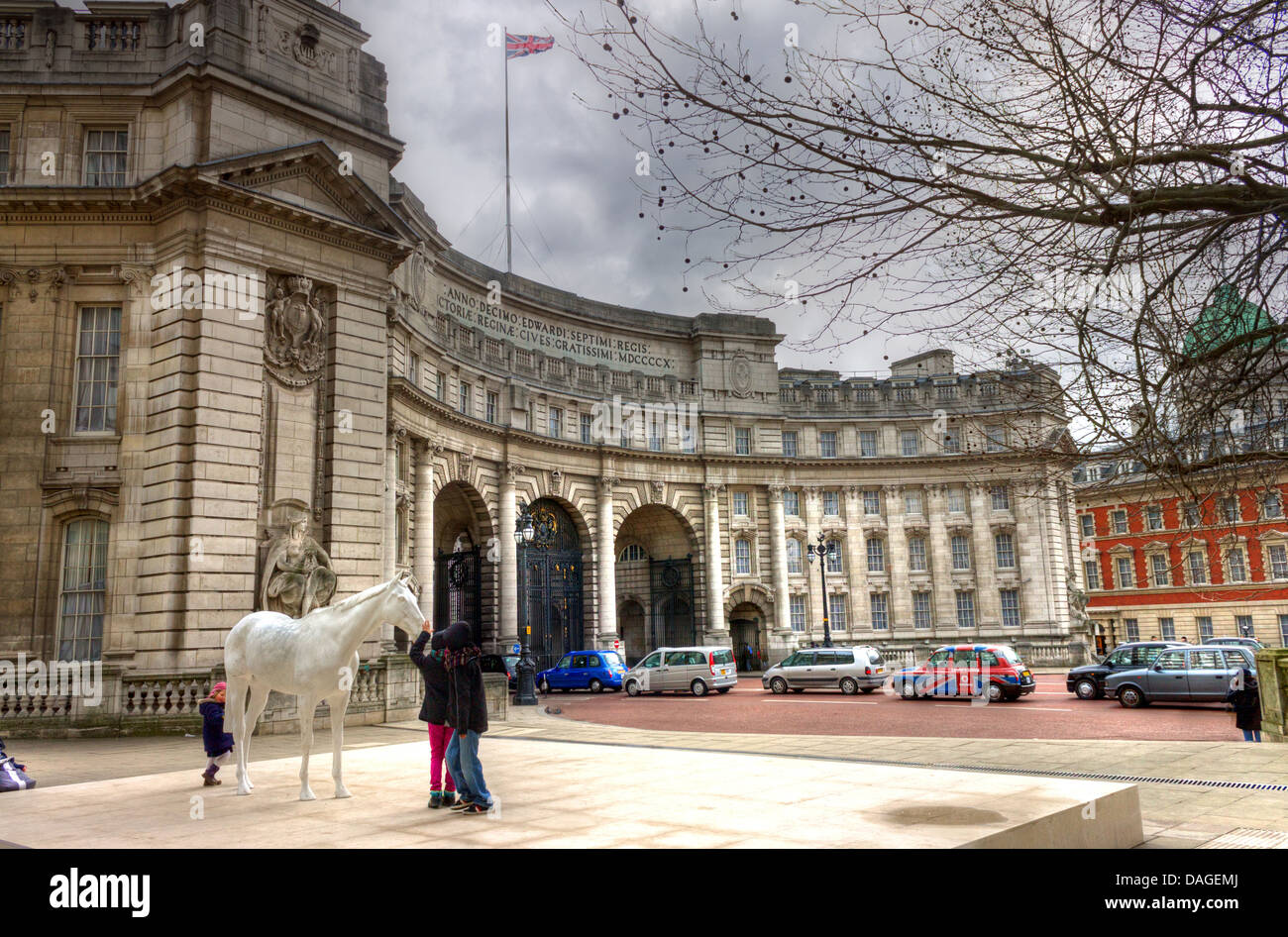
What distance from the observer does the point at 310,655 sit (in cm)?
995

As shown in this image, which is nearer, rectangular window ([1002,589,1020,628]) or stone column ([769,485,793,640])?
stone column ([769,485,793,640])

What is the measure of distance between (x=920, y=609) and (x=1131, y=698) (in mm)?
29668

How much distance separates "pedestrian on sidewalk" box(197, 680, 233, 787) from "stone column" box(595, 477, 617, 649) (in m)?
34.4

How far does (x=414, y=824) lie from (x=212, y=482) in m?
15.4

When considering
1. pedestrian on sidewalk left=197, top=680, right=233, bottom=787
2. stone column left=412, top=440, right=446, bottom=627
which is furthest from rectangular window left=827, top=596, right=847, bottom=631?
pedestrian on sidewalk left=197, top=680, right=233, bottom=787

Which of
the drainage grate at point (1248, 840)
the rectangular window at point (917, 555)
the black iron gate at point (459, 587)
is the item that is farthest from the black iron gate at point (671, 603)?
the drainage grate at point (1248, 840)

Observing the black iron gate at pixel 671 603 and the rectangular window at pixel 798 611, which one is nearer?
the black iron gate at pixel 671 603

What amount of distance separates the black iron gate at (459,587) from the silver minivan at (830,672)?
1436 centimetres

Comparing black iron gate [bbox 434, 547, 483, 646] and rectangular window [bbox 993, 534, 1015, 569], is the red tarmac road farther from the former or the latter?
rectangular window [bbox 993, 534, 1015, 569]

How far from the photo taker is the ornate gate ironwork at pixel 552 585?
1722 inches

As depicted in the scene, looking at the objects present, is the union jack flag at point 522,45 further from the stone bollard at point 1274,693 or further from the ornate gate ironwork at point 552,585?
the stone bollard at point 1274,693

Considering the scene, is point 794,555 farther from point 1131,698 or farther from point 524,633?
point 1131,698

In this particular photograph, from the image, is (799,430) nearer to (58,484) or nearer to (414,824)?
(58,484)

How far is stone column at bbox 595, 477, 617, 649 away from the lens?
151ft
